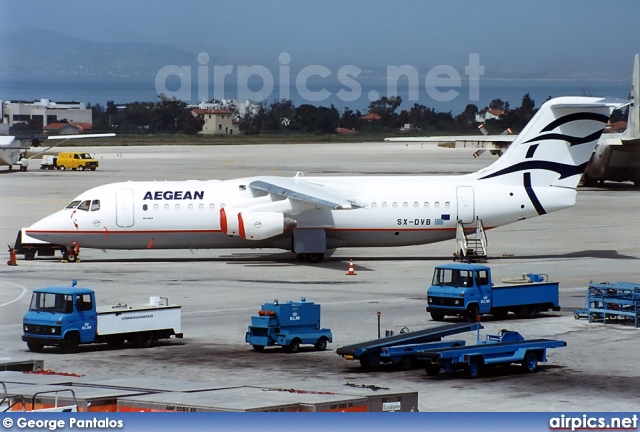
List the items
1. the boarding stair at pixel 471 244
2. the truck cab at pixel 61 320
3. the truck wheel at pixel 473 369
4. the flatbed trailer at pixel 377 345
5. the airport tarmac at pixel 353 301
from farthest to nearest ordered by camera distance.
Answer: the boarding stair at pixel 471 244, the truck cab at pixel 61 320, the flatbed trailer at pixel 377 345, the truck wheel at pixel 473 369, the airport tarmac at pixel 353 301

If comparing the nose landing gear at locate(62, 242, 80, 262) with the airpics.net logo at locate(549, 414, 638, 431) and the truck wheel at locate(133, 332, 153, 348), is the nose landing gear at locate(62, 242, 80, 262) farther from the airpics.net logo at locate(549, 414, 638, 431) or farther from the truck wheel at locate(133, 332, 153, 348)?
the airpics.net logo at locate(549, 414, 638, 431)

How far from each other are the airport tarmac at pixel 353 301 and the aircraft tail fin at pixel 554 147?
3.68 metres

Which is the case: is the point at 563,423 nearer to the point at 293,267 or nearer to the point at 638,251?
the point at 293,267

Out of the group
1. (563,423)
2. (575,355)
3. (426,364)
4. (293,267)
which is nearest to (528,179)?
(293,267)

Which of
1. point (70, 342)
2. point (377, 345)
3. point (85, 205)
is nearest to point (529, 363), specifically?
point (377, 345)

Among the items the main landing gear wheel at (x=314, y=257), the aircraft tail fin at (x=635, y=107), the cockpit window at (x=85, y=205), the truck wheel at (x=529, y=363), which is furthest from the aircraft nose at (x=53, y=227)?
the aircraft tail fin at (x=635, y=107)

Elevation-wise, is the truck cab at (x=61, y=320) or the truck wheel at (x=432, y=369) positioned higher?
the truck cab at (x=61, y=320)

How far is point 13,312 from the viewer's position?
35750mm

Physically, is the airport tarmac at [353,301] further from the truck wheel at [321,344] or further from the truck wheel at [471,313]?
the truck wheel at [471,313]

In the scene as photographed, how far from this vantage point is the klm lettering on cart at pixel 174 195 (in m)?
47.3

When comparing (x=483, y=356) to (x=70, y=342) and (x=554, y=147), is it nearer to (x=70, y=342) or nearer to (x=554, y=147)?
(x=70, y=342)

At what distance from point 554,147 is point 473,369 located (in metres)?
24.8

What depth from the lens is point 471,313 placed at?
33625 millimetres

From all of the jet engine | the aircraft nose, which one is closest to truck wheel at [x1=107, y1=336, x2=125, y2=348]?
the jet engine
